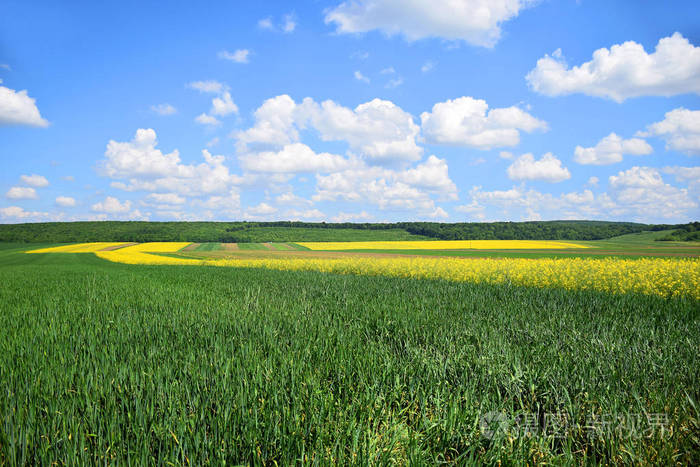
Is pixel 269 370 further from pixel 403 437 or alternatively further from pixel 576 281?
pixel 576 281

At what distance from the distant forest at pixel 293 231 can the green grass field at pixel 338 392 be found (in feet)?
282

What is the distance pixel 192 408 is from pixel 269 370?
84 cm

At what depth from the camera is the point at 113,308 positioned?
7.53m

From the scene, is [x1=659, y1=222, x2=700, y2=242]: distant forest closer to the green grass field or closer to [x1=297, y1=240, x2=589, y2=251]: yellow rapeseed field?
[x1=297, y1=240, x2=589, y2=251]: yellow rapeseed field

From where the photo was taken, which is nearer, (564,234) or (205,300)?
(205,300)

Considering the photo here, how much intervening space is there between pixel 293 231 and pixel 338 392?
106264mm

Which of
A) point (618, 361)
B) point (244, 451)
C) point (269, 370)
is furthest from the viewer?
point (618, 361)

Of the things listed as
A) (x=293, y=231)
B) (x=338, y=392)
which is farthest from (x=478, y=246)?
(x=338, y=392)

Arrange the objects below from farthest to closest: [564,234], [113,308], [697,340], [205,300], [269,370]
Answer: [564,234] → [205,300] → [113,308] → [697,340] → [269,370]

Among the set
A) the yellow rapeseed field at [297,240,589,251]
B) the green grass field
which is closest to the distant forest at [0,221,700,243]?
the yellow rapeseed field at [297,240,589,251]

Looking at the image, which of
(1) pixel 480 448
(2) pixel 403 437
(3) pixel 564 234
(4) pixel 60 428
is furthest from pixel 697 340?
(3) pixel 564 234

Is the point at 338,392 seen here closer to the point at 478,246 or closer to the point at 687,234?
the point at 478,246

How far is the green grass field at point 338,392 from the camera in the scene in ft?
8.00

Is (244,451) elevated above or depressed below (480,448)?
above
